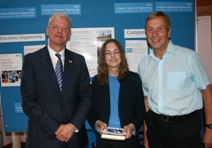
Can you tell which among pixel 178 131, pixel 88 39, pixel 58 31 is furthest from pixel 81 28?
pixel 178 131

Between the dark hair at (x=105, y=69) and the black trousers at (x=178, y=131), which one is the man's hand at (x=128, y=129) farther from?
the dark hair at (x=105, y=69)

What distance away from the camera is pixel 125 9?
2676 millimetres

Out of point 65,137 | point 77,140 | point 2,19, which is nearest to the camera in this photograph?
point 65,137

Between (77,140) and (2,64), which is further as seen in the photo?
(2,64)

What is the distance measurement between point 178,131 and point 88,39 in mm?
1670

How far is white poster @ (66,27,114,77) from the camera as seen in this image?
8.77ft

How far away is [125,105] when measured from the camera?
6.46 ft

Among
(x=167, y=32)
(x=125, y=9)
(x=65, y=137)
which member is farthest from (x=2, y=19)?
(x=167, y=32)

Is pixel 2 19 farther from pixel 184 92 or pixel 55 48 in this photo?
pixel 184 92

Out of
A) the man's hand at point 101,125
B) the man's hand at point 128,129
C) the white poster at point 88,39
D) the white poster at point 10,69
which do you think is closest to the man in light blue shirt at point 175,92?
the man's hand at point 128,129

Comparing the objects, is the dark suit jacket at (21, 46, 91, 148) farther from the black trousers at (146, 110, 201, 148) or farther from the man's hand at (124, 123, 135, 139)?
the black trousers at (146, 110, 201, 148)

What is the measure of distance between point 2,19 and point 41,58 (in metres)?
1.27

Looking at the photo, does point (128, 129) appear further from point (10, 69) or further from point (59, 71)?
point (10, 69)

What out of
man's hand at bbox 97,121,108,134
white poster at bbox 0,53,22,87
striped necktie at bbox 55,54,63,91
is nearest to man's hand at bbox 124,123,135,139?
man's hand at bbox 97,121,108,134
